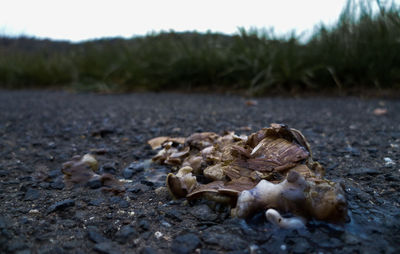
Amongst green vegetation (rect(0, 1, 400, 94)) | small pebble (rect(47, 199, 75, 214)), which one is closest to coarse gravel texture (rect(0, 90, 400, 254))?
small pebble (rect(47, 199, 75, 214))

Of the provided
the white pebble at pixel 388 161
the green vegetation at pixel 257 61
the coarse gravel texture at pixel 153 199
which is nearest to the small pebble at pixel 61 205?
the coarse gravel texture at pixel 153 199

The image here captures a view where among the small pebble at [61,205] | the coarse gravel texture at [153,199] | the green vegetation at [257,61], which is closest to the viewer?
the coarse gravel texture at [153,199]

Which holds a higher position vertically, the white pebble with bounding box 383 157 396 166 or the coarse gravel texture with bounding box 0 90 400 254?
the white pebble with bounding box 383 157 396 166

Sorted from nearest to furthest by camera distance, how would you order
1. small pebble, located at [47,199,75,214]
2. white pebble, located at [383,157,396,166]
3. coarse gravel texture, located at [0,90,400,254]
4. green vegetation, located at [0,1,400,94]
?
coarse gravel texture, located at [0,90,400,254]
small pebble, located at [47,199,75,214]
white pebble, located at [383,157,396,166]
green vegetation, located at [0,1,400,94]

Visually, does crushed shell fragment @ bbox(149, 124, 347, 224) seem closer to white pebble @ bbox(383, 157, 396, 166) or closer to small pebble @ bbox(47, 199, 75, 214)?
small pebble @ bbox(47, 199, 75, 214)

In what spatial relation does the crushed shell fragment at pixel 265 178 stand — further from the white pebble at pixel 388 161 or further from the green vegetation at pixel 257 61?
the green vegetation at pixel 257 61
